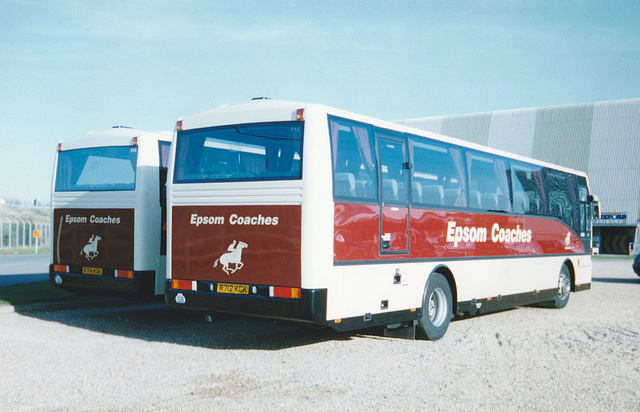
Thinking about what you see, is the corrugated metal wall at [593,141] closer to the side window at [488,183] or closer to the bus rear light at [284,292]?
the side window at [488,183]

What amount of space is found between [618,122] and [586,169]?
412cm

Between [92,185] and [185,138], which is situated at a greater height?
[185,138]

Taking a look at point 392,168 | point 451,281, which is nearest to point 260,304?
point 392,168

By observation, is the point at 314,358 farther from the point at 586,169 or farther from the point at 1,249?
the point at 586,169

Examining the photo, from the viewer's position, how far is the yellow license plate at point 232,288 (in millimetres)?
8459

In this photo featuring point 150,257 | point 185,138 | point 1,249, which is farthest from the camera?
point 1,249

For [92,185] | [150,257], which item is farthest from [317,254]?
[92,185]

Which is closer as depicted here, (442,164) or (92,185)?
(442,164)

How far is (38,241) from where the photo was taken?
39.5m

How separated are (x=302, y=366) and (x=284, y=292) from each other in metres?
0.90

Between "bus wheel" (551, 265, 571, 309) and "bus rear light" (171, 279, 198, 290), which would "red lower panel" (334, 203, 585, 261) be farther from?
"bus rear light" (171, 279, 198, 290)

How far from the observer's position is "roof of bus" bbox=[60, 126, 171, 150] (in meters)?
11.0

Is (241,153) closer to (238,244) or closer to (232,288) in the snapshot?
(238,244)

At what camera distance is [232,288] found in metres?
8.59
